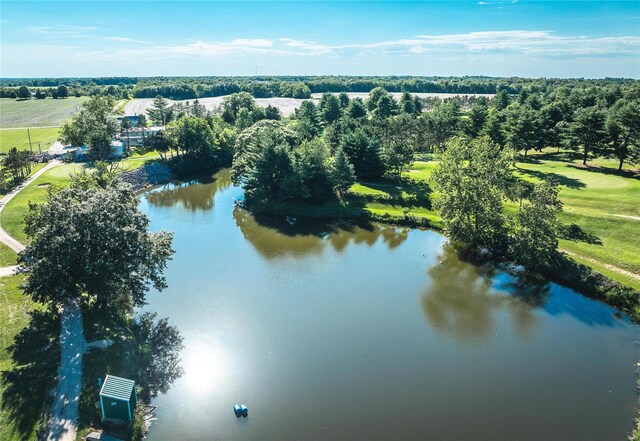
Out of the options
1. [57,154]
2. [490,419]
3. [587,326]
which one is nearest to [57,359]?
[490,419]

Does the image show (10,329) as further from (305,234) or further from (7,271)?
(305,234)

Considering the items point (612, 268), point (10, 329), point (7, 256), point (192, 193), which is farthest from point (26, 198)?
point (612, 268)

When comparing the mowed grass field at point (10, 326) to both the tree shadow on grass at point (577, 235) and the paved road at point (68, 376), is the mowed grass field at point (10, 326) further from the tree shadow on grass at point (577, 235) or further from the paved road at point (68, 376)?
the tree shadow on grass at point (577, 235)

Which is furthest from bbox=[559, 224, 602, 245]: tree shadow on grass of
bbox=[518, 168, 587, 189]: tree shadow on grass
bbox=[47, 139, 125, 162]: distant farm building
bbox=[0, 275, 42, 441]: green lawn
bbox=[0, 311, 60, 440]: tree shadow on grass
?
bbox=[47, 139, 125, 162]: distant farm building

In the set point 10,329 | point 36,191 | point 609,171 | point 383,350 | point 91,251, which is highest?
point 91,251

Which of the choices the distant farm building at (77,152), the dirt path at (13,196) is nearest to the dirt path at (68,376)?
the dirt path at (13,196)

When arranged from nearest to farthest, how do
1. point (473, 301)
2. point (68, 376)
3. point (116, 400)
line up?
point (116, 400) < point (68, 376) < point (473, 301)

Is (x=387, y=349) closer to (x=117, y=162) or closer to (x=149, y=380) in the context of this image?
(x=149, y=380)

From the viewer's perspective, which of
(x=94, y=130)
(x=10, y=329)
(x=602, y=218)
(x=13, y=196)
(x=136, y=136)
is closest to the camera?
(x=10, y=329)
